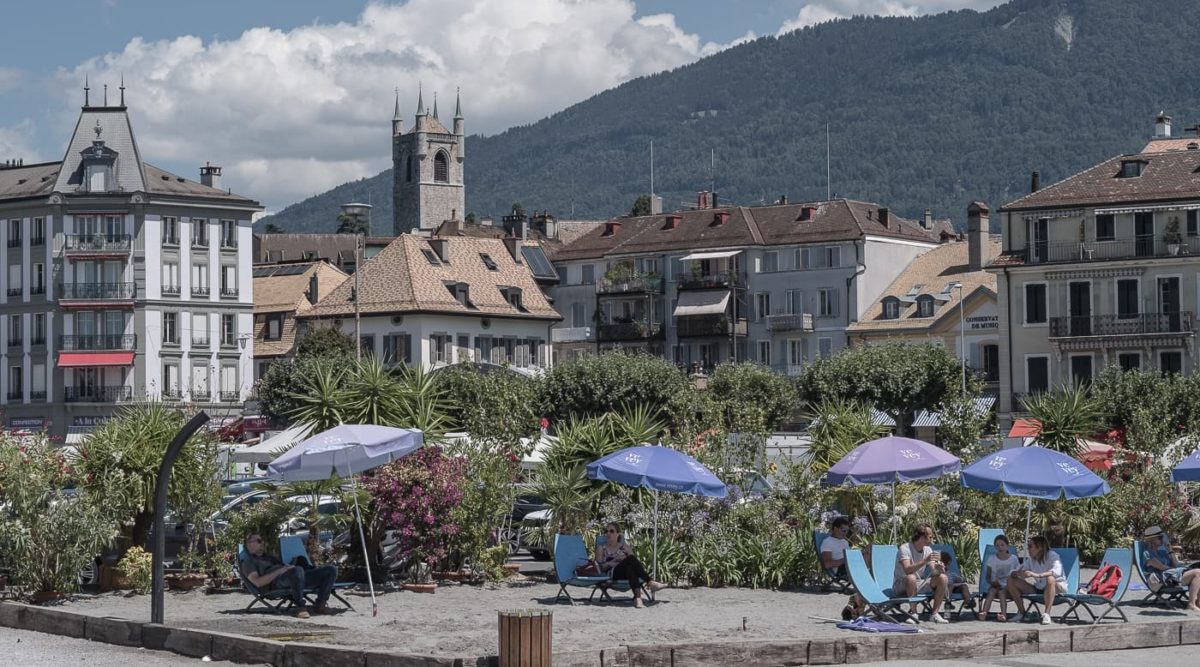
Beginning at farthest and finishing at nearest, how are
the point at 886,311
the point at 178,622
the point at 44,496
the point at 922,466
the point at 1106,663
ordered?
the point at 886,311
the point at 922,466
the point at 44,496
the point at 178,622
the point at 1106,663

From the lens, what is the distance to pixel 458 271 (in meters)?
97.1

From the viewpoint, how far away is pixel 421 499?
92.9 ft

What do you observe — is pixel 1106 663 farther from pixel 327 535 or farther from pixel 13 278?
pixel 13 278

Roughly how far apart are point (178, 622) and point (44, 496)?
154 inches

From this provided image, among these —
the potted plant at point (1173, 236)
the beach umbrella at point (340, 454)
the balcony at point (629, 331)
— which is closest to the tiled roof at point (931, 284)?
the balcony at point (629, 331)

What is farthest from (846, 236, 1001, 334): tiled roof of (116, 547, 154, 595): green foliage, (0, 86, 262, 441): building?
(116, 547, 154, 595): green foliage

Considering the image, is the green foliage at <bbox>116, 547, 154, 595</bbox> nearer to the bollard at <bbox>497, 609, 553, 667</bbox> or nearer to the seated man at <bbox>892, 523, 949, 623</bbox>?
the bollard at <bbox>497, 609, 553, 667</bbox>

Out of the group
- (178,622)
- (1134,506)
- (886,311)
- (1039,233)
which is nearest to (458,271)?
(886,311)

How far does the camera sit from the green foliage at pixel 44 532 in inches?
1011

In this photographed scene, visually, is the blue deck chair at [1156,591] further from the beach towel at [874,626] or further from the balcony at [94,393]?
the balcony at [94,393]

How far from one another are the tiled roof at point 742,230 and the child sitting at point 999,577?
228 ft

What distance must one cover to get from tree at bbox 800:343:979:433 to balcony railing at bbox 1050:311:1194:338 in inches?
180

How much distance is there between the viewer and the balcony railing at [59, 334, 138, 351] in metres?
92.3

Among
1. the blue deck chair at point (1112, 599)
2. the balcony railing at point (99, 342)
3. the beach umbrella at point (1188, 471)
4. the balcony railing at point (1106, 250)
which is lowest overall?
the blue deck chair at point (1112, 599)
